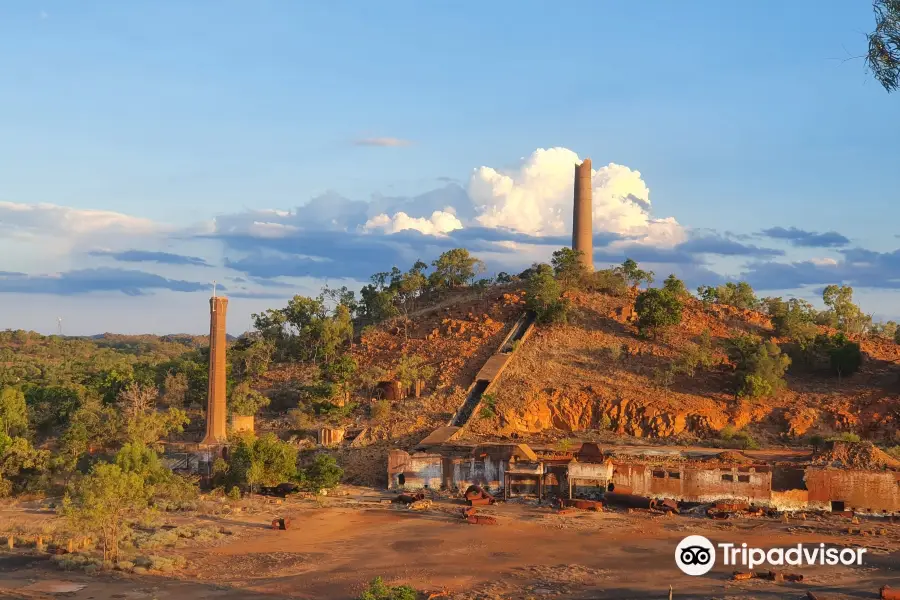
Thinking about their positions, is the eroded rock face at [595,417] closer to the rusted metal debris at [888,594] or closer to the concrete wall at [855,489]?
the concrete wall at [855,489]

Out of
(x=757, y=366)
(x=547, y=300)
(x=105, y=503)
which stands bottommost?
(x=105, y=503)

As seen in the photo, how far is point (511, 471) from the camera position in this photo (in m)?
37.4

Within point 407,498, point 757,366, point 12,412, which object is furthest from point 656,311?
point 12,412

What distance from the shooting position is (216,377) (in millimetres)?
44281

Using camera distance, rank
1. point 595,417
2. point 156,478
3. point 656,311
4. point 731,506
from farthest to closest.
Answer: point 656,311, point 595,417, point 731,506, point 156,478

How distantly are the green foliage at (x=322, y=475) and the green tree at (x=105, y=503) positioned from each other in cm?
951

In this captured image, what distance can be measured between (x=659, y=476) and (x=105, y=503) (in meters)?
21.4

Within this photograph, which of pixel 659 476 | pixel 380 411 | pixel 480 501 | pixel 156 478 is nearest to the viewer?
pixel 156 478

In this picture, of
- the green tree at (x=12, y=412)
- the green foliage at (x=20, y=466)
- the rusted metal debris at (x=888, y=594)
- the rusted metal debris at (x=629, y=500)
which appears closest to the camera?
the rusted metal debris at (x=888, y=594)

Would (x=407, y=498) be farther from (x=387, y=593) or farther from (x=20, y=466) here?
(x=20, y=466)

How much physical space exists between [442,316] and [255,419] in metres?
16.2

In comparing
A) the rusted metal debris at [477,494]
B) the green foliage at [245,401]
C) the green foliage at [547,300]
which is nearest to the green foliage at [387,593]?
the rusted metal debris at [477,494]

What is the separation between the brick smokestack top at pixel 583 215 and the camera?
6072 cm

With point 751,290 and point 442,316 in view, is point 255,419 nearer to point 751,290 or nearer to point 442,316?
point 442,316
